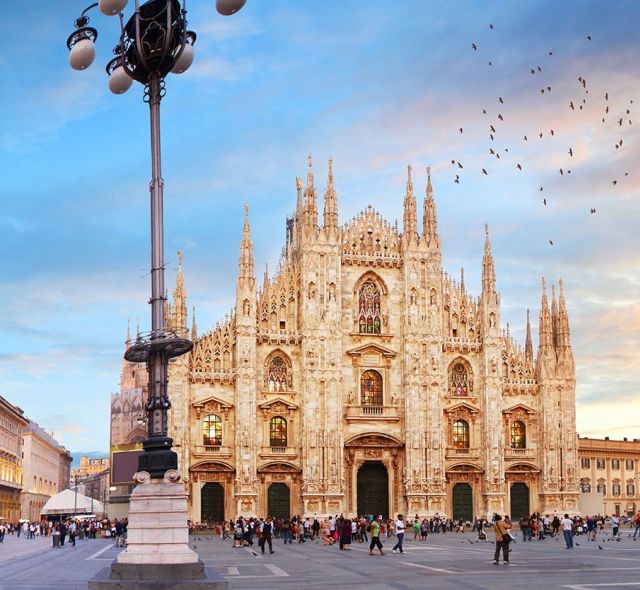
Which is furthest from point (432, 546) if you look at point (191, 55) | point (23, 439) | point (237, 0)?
point (23, 439)

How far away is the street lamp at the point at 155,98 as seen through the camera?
75.4 ft

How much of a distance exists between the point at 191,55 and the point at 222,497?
43.2 metres

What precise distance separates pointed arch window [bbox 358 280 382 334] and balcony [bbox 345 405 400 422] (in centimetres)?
518

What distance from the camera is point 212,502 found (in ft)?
206

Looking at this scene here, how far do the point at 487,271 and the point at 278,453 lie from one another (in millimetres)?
19491

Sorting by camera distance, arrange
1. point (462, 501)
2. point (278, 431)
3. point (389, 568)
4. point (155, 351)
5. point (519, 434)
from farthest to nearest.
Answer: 1. point (519, 434)
2. point (462, 501)
3. point (278, 431)
4. point (389, 568)
5. point (155, 351)

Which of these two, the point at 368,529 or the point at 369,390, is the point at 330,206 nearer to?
the point at 369,390

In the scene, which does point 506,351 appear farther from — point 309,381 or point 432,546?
point 432,546

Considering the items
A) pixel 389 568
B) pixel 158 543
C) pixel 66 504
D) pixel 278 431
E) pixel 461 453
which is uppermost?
pixel 278 431

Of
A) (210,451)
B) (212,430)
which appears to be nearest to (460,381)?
(212,430)

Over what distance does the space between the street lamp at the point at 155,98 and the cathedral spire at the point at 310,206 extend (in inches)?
1591

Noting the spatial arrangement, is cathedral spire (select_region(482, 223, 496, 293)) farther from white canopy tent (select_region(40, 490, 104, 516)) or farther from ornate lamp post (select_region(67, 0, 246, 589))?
ornate lamp post (select_region(67, 0, 246, 589))

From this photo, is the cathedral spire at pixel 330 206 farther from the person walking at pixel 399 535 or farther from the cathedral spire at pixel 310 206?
the person walking at pixel 399 535

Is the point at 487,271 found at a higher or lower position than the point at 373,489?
higher
